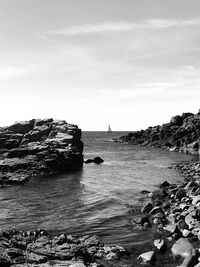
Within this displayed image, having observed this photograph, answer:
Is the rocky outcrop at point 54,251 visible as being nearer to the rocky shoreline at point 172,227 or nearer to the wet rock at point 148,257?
the wet rock at point 148,257

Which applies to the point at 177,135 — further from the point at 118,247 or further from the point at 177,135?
the point at 118,247

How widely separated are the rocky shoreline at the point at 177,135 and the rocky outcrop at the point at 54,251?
311ft

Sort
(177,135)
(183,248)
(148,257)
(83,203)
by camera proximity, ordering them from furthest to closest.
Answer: (177,135) → (83,203) → (183,248) → (148,257)

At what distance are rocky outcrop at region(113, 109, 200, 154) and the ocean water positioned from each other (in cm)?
5875

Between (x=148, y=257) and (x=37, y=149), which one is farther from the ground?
(x=37, y=149)

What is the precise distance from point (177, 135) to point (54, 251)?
125m

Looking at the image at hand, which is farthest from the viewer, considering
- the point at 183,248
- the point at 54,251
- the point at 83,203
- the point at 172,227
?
the point at 83,203

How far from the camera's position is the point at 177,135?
476 ft

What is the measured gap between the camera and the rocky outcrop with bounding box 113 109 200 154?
130 meters

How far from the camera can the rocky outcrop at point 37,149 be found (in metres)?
71.3

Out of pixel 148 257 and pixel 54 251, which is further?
pixel 54 251

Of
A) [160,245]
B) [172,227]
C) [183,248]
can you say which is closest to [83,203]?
[172,227]

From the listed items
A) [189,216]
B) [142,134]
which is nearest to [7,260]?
[189,216]

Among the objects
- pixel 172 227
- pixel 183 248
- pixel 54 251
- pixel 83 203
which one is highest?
pixel 172 227
